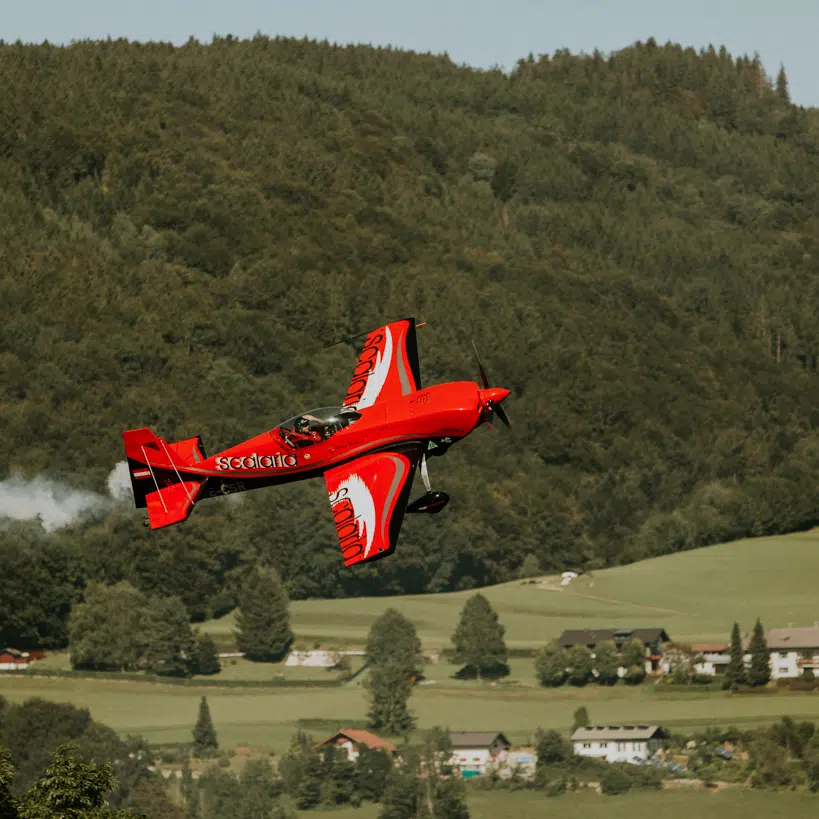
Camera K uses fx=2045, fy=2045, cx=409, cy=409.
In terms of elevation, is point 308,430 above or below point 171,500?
above

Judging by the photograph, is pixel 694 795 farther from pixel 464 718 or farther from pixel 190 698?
pixel 190 698

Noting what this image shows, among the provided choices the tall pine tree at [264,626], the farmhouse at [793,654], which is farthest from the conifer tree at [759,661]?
the tall pine tree at [264,626]

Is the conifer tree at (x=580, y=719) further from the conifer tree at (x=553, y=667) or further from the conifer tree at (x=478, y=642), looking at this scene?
the conifer tree at (x=478, y=642)

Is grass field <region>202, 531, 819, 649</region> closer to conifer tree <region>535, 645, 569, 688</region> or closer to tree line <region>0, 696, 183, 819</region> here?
conifer tree <region>535, 645, 569, 688</region>

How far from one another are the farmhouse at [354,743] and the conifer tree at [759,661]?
32.1 metres

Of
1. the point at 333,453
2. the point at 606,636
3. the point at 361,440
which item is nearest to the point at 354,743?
the point at 606,636

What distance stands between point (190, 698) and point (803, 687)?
51.1 meters

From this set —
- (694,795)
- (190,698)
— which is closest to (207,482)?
(694,795)

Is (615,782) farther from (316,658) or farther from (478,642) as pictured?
(316,658)

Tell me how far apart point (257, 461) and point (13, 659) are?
11879 cm

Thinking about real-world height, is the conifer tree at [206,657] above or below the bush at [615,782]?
above

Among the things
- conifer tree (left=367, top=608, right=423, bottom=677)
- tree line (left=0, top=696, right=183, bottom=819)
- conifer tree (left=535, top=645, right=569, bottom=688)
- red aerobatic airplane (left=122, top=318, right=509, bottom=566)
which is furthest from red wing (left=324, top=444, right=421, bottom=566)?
conifer tree (left=535, top=645, right=569, bottom=688)

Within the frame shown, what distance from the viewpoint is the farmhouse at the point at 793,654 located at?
568ft

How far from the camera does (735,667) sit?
171 metres
